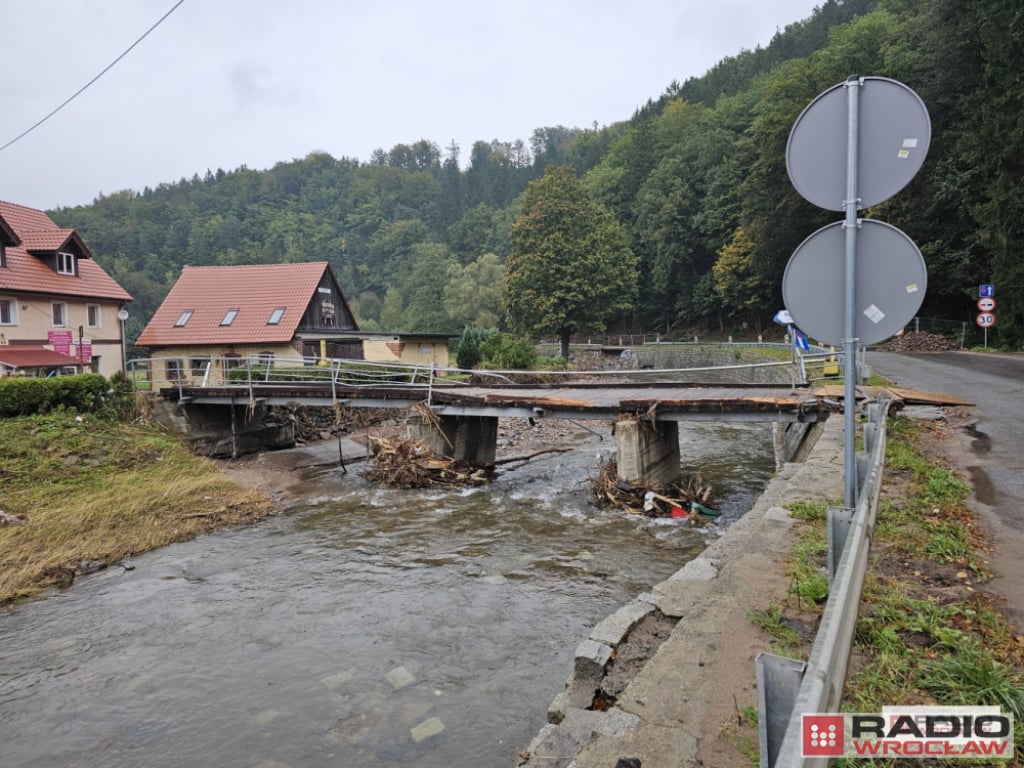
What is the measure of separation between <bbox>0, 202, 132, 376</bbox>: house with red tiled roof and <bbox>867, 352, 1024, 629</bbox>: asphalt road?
25.5 meters

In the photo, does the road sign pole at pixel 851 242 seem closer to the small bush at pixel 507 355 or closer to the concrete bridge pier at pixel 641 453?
the concrete bridge pier at pixel 641 453

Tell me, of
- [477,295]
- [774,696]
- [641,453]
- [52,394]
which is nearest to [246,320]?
[52,394]

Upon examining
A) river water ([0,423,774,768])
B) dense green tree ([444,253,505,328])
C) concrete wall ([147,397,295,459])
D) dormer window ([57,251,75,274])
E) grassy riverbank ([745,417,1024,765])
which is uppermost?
dense green tree ([444,253,505,328])

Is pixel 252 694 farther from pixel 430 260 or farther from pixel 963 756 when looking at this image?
pixel 430 260

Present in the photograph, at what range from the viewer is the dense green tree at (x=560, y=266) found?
1687 inches

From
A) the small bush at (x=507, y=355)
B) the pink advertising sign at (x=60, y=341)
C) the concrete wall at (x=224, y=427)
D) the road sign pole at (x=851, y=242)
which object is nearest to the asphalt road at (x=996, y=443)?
the road sign pole at (x=851, y=242)

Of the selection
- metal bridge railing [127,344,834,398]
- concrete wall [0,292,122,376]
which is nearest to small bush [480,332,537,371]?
metal bridge railing [127,344,834,398]

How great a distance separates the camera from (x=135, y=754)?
5.27 meters

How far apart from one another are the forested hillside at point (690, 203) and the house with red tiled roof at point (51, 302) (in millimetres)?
32845

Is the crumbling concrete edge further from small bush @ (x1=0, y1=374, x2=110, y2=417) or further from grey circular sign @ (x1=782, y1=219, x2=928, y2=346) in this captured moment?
small bush @ (x1=0, y1=374, x2=110, y2=417)

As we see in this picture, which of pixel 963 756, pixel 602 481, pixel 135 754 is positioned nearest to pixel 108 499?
pixel 135 754

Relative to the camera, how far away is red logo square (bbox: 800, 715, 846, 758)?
138 centimetres

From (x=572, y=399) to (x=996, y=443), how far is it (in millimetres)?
7834

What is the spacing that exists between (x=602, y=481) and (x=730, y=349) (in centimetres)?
3231
